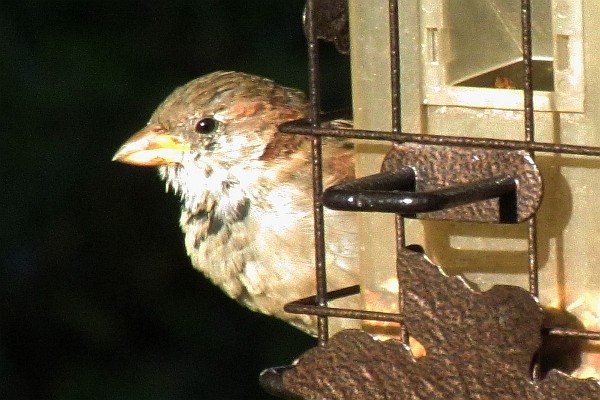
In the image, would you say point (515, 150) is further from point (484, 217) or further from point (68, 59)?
point (68, 59)

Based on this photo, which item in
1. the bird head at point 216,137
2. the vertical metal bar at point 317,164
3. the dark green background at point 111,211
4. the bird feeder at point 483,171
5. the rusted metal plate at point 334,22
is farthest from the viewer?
the dark green background at point 111,211

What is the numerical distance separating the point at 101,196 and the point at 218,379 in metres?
0.71

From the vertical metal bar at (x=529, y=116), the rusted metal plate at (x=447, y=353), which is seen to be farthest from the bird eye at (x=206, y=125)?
the vertical metal bar at (x=529, y=116)

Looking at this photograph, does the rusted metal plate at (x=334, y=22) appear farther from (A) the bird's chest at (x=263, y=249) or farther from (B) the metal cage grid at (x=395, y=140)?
(A) the bird's chest at (x=263, y=249)

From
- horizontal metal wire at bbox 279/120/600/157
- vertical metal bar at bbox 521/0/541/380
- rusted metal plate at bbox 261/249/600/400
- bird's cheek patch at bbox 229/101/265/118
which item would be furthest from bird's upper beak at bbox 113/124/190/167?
vertical metal bar at bbox 521/0/541/380

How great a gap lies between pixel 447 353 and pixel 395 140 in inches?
12.2

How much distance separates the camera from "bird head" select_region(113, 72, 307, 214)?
3029 mm

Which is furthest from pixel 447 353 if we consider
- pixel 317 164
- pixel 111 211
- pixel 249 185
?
pixel 111 211

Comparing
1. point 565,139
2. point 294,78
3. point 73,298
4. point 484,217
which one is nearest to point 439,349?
point 484,217

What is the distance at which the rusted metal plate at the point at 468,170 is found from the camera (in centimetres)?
216

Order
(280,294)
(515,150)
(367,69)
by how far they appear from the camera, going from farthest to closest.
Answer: (280,294) → (367,69) → (515,150)

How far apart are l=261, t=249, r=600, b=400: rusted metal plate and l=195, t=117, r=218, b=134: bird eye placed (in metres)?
0.91

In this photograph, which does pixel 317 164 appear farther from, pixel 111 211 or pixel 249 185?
pixel 111 211

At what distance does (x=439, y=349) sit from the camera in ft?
7.36
